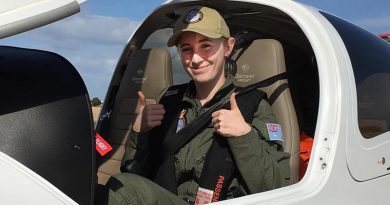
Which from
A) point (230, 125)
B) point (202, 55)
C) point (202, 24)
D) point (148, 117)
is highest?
point (202, 24)

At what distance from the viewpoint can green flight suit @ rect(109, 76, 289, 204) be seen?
172 cm

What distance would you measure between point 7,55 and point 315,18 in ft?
4.41

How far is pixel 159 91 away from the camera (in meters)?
2.88

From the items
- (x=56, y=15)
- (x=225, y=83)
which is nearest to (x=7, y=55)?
(x=56, y=15)

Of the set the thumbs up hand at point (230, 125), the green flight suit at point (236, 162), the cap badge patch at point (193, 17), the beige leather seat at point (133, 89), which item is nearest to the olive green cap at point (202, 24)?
the cap badge patch at point (193, 17)

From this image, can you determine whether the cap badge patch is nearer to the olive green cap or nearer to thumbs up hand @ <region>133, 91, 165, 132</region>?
the olive green cap

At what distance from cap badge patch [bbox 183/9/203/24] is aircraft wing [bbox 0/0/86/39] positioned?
1.00 meters

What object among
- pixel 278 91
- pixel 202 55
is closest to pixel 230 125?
pixel 202 55

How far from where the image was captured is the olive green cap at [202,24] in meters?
2.00

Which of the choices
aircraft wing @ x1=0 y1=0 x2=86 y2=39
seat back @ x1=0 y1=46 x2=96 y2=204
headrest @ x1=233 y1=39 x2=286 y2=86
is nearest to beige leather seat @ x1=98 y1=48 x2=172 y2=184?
headrest @ x1=233 y1=39 x2=286 y2=86

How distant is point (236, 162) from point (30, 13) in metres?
1.03

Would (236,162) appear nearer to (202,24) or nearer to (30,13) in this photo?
(202,24)

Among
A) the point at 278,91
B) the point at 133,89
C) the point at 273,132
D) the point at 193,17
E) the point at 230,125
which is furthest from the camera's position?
the point at 133,89

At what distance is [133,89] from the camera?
9.87ft
